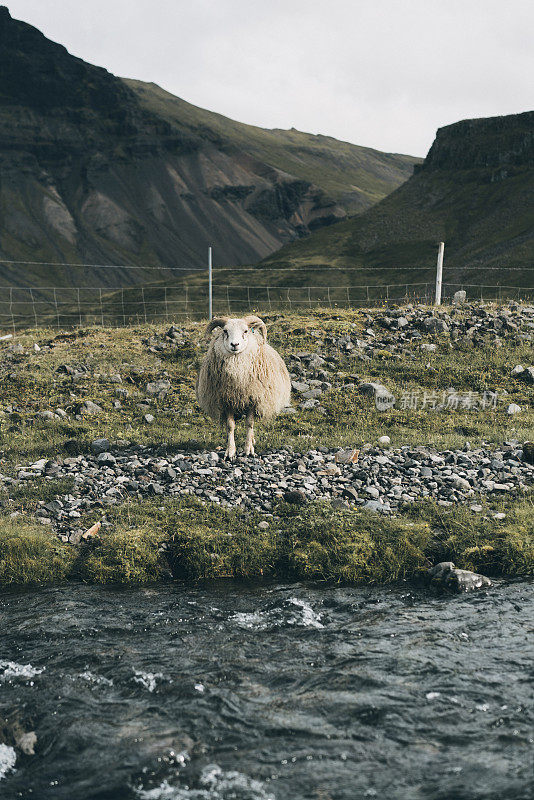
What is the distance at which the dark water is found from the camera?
5.69 m

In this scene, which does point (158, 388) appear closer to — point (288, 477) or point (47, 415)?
point (47, 415)

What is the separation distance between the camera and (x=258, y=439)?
15.9m

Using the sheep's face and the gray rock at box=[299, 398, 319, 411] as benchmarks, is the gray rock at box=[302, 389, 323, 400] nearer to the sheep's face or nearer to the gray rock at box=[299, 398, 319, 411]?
the gray rock at box=[299, 398, 319, 411]

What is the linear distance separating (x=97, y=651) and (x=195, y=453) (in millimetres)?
7198

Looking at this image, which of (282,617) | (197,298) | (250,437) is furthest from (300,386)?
(197,298)

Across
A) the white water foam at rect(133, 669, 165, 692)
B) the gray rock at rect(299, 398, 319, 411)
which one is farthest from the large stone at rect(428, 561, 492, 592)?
the gray rock at rect(299, 398, 319, 411)

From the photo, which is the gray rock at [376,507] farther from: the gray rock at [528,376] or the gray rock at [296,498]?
the gray rock at [528,376]

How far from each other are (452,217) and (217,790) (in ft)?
448

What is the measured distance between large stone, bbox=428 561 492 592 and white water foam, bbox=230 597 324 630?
2.08m

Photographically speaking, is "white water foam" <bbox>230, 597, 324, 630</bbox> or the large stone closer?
"white water foam" <bbox>230, 597, 324, 630</bbox>

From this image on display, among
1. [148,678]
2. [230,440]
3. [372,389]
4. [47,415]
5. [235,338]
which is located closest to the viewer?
[148,678]

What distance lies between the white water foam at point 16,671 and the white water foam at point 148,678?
1.10m

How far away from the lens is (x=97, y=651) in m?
7.93

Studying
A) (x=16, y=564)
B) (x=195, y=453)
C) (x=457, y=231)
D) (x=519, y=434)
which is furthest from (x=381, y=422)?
(x=457, y=231)
